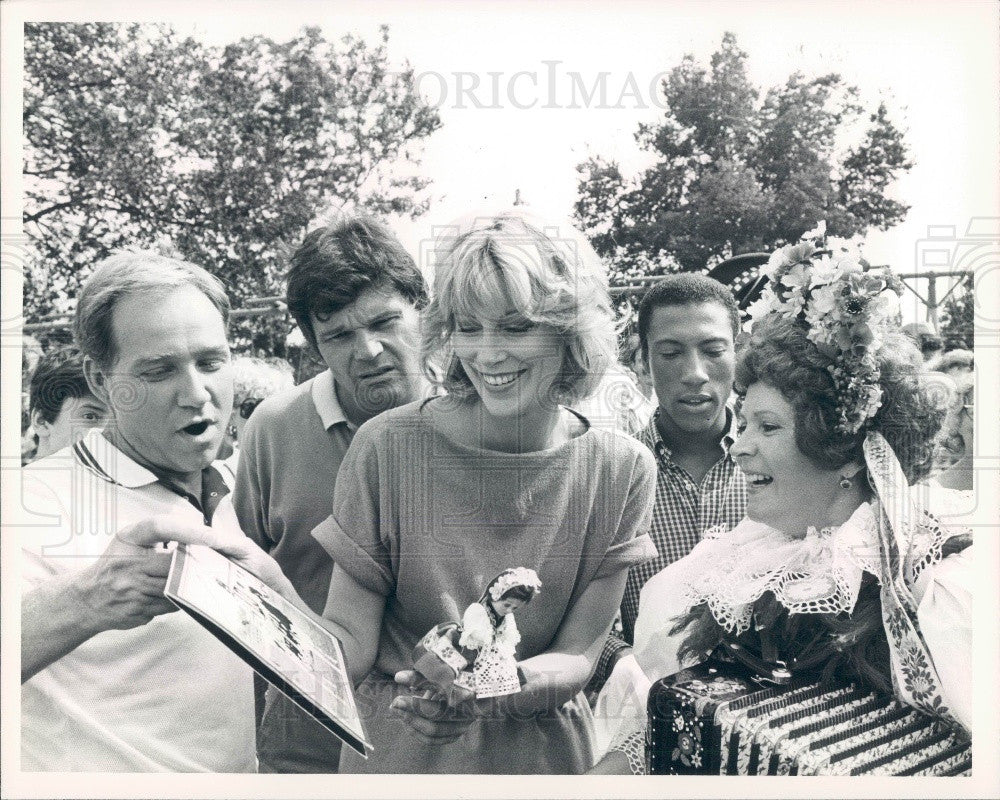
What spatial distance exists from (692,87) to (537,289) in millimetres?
992

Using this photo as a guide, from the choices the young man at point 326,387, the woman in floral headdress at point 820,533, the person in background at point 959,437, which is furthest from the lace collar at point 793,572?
the young man at point 326,387

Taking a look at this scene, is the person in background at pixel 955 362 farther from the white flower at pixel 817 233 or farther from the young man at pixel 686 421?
the young man at pixel 686 421

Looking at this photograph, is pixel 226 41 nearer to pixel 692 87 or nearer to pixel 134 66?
pixel 134 66

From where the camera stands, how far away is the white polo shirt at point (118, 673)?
391 centimetres

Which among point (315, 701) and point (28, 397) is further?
point (28, 397)

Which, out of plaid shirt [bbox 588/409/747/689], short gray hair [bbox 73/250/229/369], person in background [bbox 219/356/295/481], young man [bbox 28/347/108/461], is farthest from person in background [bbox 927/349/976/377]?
young man [bbox 28/347/108/461]

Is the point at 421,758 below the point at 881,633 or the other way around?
below

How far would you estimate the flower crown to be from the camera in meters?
3.76

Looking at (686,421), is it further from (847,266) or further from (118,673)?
(118,673)

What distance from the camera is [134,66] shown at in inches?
156

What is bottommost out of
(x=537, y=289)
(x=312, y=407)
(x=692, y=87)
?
(x=312, y=407)

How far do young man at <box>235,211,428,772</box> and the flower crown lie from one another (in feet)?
4.28

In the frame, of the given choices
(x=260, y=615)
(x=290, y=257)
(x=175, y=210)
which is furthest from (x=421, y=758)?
(x=175, y=210)

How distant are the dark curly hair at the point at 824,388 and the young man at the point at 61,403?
2.43 m
